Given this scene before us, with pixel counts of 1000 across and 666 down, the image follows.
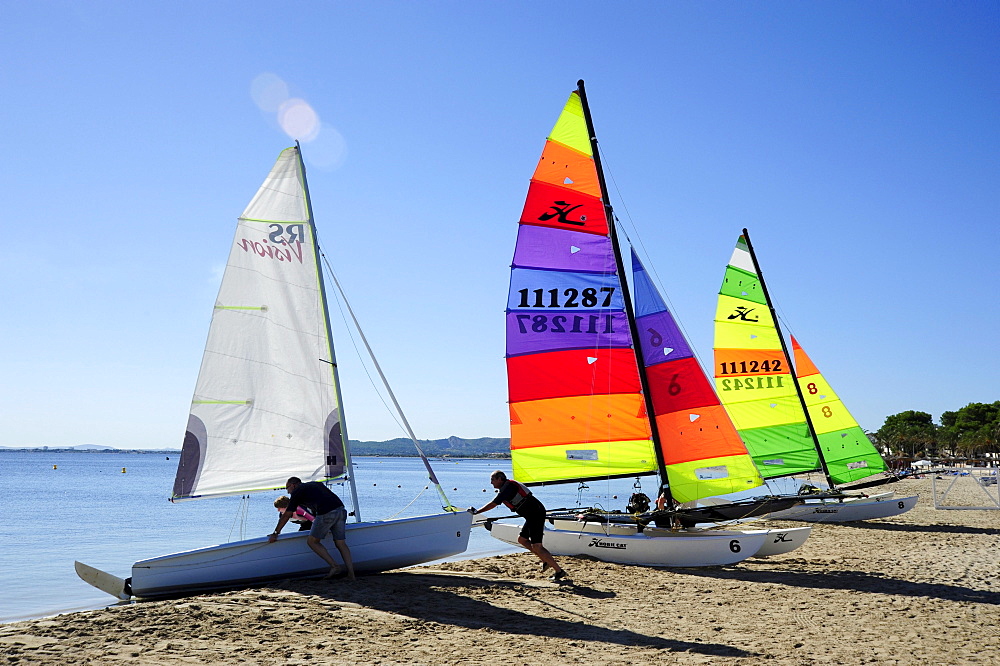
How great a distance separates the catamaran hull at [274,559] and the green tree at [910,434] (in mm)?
101398

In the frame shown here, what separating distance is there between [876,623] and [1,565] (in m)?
17.0

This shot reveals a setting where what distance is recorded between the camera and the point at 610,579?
34.0 feet

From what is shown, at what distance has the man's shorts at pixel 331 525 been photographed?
31.9 ft

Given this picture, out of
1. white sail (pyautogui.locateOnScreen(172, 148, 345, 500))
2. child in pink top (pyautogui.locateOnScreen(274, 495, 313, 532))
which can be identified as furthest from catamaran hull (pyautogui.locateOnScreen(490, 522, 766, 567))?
white sail (pyautogui.locateOnScreen(172, 148, 345, 500))

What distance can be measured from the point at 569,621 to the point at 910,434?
10593 centimetres

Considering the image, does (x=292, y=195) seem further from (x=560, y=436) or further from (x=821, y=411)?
(x=821, y=411)

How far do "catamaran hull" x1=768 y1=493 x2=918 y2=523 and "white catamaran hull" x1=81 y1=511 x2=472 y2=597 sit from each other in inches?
460

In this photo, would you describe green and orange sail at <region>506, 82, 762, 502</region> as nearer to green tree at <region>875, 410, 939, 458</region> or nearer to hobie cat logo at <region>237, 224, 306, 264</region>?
hobie cat logo at <region>237, 224, 306, 264</region>

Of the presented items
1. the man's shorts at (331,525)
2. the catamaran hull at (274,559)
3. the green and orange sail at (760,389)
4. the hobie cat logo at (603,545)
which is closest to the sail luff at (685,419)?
the hobie cat logo at (603,545)

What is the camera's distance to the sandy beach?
6500 mm

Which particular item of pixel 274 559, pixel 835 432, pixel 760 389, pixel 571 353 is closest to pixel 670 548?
pixel 571 353

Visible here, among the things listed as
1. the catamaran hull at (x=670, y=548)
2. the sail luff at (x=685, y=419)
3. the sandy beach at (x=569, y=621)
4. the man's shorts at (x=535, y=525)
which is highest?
the sail luff at (x=685, y=419)

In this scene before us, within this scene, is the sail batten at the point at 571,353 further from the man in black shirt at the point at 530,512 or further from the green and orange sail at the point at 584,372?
the man in black shirt at the point at 530,512

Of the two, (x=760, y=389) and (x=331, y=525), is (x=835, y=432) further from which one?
(x=331, y=525)
